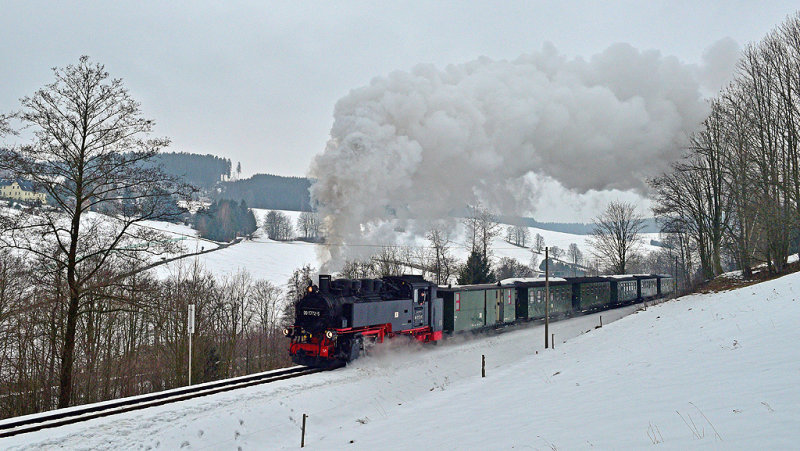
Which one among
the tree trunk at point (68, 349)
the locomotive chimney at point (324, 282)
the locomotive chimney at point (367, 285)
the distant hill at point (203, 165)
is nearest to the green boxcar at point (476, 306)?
the locomotive chimney at point (367, 285)

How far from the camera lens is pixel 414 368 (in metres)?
15.2

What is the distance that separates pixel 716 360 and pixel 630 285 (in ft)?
105

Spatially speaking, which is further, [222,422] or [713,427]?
[222,422]

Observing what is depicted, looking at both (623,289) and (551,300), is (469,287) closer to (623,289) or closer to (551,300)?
(551,300)

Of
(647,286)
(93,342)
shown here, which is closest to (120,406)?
(93,342)

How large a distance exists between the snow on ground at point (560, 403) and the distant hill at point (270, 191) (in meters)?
127

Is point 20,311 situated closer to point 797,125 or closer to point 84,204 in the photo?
point 84,204

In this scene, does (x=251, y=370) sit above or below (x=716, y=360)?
below

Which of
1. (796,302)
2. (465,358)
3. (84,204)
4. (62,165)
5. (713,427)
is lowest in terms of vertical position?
(465,358)

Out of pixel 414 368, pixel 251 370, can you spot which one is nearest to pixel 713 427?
pixel 414 368

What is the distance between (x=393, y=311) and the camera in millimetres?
16297

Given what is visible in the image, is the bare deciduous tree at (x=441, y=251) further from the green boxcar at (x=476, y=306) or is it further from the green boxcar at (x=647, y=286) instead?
the green boxcar at (x=647, y=286)

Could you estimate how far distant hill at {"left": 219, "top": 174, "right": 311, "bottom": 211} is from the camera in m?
141

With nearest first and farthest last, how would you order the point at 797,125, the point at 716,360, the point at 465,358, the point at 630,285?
the point at 716,360 → the point at 465,358 → the point at 797,125 → the point at 630,285
